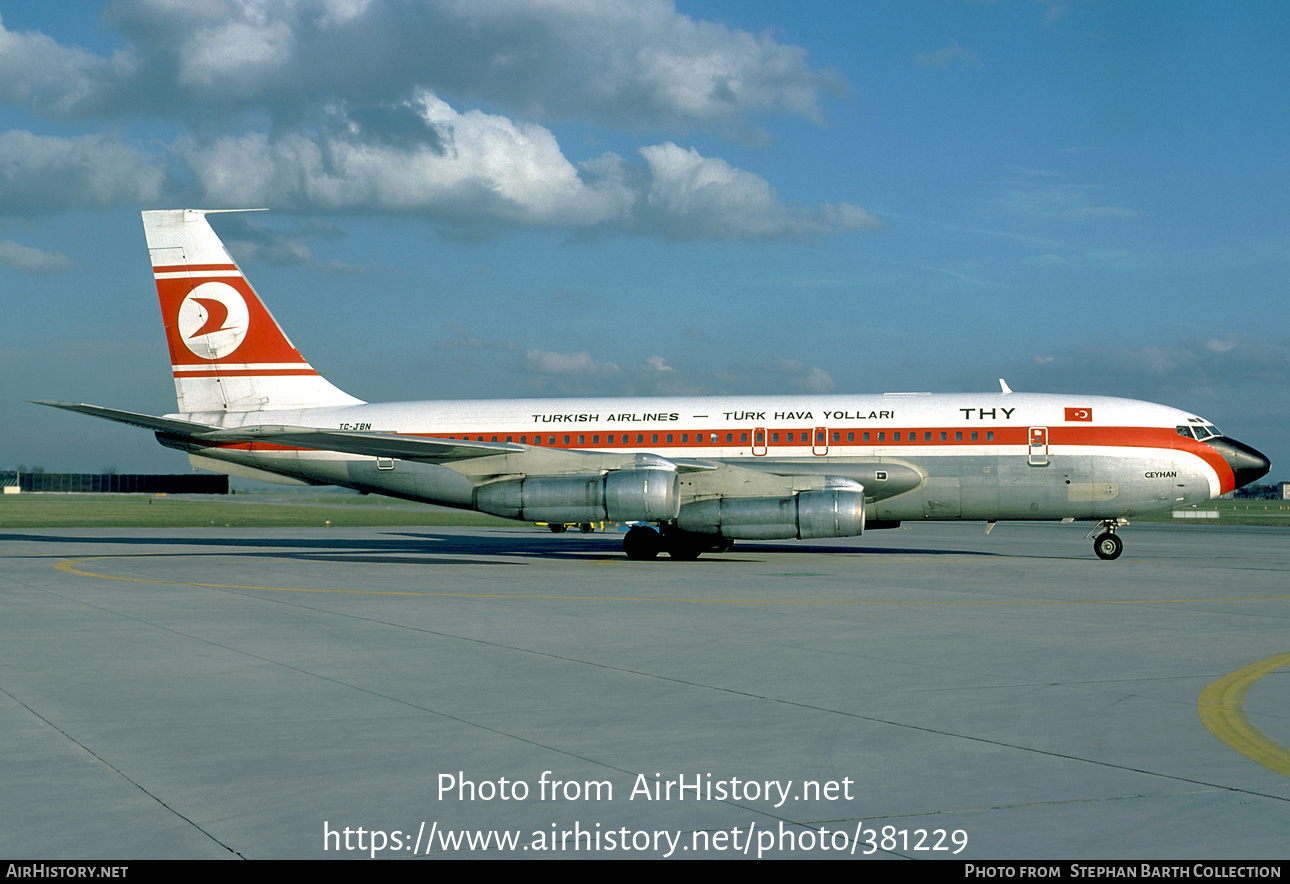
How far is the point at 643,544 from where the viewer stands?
30.0 m

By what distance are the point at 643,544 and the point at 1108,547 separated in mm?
12014

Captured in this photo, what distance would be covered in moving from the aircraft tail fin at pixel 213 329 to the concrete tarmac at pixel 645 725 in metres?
14.4

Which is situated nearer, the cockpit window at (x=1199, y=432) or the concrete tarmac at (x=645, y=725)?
the concrete tarmac at (x=645, y=725)

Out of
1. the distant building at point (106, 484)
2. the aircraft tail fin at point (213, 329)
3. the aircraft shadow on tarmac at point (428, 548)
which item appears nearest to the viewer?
the aircraft shadow on tarmac at point (428, 548)

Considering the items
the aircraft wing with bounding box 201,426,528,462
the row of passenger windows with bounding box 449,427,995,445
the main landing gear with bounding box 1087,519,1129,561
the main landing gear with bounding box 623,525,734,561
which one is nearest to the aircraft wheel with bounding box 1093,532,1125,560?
the main landing gear with bounding box 1087,519,1129,561

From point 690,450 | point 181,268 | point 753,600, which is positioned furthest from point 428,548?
point 753,600

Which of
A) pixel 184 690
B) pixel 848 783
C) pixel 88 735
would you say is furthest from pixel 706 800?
pixel 184 690

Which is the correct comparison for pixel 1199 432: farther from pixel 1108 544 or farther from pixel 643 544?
pixel 643 544

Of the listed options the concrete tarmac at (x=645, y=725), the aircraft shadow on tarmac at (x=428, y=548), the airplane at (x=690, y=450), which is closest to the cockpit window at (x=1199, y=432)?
the airplane at (x=690, y=450)

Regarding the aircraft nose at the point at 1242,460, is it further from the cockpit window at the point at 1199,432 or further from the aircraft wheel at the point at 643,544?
the aircraft wheel at the point at 643,544

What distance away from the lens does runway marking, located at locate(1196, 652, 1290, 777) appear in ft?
24.0

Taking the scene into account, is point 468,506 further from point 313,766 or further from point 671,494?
point 313,766

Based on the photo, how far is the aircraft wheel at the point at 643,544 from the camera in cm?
3006
